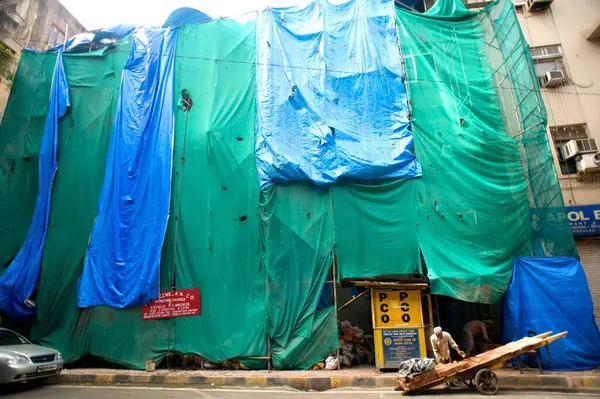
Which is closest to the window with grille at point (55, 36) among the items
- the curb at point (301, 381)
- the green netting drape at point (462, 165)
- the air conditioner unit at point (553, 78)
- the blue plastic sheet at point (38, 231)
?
the blue plastic sheet at point (38, 231)

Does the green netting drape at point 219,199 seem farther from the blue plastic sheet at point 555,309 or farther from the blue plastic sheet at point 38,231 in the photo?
the blue plastic sheet at point 555,309

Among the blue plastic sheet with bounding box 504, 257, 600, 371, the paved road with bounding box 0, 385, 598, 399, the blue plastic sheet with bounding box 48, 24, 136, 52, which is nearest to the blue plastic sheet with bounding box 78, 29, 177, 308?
the blue plastic sheet with bounding box 48, 24, 136, 52

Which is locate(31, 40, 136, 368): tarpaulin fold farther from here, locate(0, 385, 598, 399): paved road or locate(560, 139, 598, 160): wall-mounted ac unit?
locate(560, 139, 598, 160): wall-mounted ac unit

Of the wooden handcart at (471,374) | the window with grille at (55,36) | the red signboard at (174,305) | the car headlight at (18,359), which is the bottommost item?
the wooden handcart at (471,374)

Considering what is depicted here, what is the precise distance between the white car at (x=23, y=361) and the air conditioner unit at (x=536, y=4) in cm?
1620

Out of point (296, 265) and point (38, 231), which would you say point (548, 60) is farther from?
point (38, 231)

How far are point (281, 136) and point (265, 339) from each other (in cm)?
469

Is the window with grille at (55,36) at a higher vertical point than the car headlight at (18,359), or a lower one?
higher

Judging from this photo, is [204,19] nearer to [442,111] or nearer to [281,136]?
[281,136]

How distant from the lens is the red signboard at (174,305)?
28.0 ft

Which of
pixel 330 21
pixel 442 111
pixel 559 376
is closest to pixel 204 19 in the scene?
pixel 330 21

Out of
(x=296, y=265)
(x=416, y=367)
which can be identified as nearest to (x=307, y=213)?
A: (x=296, y=265)

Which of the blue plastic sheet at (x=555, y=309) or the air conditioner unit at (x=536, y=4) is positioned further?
the air conditioner unit at (x=536, y=4)

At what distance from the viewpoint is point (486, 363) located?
218 inches
